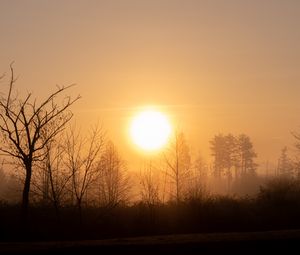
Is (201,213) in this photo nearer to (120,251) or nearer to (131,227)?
(131,227)

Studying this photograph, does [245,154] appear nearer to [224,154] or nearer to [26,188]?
[224,154]

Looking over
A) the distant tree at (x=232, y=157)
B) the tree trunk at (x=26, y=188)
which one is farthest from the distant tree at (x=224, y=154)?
the tree trunk at (x=26, y=188)

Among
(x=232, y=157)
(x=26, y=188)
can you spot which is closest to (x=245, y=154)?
(x=232, y=157)

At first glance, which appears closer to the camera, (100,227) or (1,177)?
(100,227)

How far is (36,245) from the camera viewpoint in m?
10.8

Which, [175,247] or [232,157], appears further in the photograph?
[232,157]

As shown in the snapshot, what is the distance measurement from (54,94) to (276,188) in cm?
1448

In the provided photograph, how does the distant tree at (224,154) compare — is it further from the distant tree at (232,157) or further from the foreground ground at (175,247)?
the foreground ground at (175,247)

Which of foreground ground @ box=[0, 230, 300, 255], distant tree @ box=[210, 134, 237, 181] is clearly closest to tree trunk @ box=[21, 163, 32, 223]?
foreground ground @ box=[0, 230, 300, 255]

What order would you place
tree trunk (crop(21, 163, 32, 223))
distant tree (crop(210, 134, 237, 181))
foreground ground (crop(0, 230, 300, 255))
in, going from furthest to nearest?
distant tree (crop(210, 134, 237, 181)), tree trunk (crop(21, 163, 32, 223)), foreground ground (crop(0, 230, 300, 255))

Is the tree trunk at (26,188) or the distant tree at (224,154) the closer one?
the tree trunk at (26,188)

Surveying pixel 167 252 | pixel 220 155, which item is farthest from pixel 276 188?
pixel 220 155

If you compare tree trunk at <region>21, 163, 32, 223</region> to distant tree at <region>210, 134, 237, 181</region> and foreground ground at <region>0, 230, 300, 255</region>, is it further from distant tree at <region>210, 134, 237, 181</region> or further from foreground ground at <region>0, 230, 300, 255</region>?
distant tree at <region>210, 134, 237, 181</region>

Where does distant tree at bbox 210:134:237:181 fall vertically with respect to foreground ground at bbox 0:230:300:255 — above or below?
above
